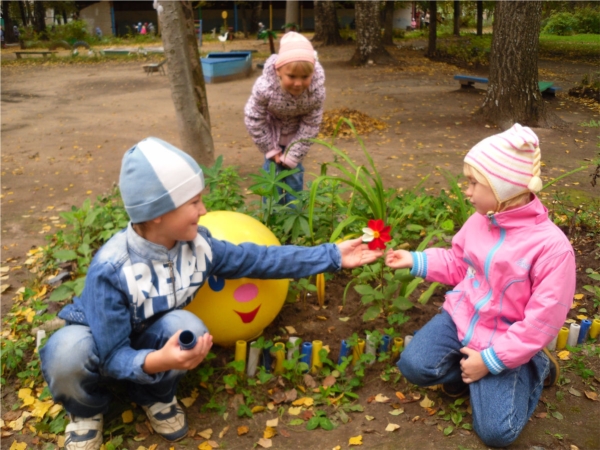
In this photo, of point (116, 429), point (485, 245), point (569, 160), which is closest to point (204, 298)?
point (116, 429)

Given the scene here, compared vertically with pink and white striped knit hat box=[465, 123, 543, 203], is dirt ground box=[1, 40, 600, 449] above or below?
below

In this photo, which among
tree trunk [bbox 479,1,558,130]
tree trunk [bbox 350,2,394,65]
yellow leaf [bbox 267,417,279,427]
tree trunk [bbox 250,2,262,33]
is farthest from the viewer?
tree trunk [bbox 250,2,262,33]

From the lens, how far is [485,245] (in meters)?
2.26

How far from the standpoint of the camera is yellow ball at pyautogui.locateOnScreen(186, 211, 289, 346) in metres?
2.58

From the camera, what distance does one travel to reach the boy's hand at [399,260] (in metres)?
2.49

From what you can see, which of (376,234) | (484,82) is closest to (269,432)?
(376,234)

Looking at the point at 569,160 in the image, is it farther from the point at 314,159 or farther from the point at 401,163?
the point at 314,159

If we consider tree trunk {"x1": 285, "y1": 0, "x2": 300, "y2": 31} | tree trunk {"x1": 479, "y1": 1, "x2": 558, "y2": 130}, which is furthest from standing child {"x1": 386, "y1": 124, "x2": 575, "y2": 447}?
tree trunk {"x1": 285, "y1": 0, "x2": 300, "y2": 31}

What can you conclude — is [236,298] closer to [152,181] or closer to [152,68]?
[152,181]

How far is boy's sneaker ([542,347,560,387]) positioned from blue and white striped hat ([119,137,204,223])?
5.39 feet

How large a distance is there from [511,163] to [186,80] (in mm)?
3690

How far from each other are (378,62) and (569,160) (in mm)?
10540

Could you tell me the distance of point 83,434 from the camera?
2262mm

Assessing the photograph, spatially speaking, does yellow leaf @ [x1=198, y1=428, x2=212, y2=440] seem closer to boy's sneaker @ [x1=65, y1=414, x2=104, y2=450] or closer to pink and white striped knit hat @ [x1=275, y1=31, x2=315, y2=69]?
boy's sneaker @ [x1=65, y1=414, x2=104, y2=450]
